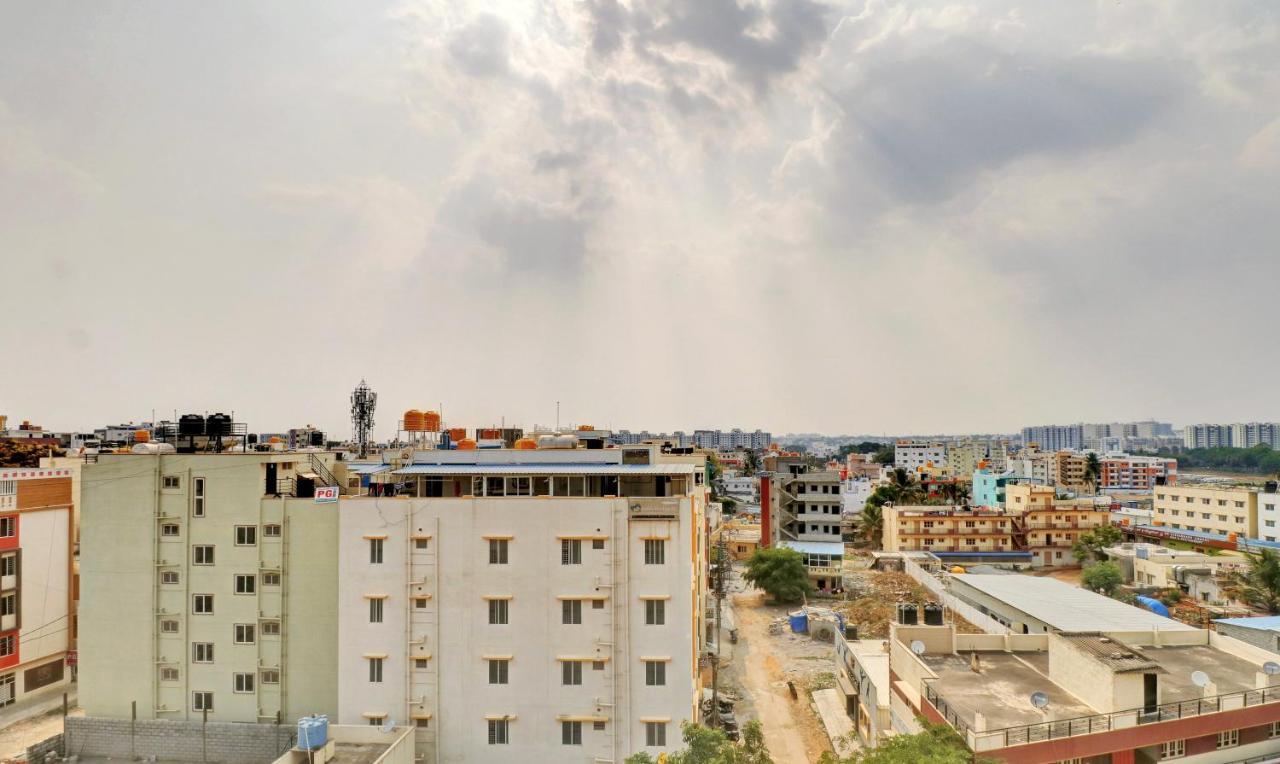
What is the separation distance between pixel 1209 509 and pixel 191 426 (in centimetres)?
10681

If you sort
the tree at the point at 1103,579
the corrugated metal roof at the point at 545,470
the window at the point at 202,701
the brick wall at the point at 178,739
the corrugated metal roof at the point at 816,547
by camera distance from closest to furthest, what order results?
the brick wall at the point at 178,739 → the corrugated metal roof at the point at 545,470 → the window at the point at 202,701 → the tree at the point at 1103,579 → the corrugated metal roof at the point at 816,547

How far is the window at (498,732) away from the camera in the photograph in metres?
27.4

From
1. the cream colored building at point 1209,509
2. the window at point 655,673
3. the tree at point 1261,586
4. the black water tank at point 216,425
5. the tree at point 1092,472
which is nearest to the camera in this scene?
the window at point 655,673

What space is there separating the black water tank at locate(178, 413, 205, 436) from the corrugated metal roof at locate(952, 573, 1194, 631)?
1840 inches

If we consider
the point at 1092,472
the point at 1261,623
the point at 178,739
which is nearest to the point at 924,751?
the point at 178,739

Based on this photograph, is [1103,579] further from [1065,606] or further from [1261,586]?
[1065,606]

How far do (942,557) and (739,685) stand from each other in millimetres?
49702

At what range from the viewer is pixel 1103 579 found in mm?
63656

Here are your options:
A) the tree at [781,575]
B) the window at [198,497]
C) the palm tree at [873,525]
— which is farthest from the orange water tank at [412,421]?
the palm tree at [873,525]

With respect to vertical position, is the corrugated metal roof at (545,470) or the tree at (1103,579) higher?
the corrugated metal roof at (545,470)

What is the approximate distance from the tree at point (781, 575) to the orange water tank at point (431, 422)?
36.3 metres

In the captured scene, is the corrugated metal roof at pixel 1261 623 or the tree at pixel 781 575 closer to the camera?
the corrugated metal roof at pixel 1261 623

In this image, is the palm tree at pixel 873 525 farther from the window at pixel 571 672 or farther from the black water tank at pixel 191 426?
the black water tank at pixel 191 426

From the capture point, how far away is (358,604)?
1112 inches
